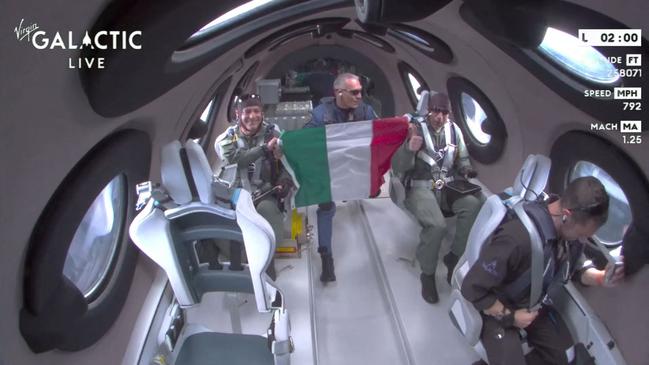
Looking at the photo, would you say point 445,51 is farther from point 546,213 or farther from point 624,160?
point 546,213

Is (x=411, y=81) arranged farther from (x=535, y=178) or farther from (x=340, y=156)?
(x=535, y=178)

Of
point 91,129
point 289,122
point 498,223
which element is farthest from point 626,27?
point 289,122

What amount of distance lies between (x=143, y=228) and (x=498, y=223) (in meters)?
1.90

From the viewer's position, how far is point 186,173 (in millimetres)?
2107

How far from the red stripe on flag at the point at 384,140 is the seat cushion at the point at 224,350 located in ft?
6.09

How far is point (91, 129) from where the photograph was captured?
5.76 ft

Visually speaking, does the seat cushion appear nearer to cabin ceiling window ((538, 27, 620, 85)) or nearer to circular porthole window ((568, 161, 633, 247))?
circular porthole window ((568, 161, 633, 247))

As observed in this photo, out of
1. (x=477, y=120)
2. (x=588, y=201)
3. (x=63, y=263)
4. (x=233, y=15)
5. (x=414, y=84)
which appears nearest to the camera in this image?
(x=63, y=263)

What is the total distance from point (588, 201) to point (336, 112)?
2.22 metres

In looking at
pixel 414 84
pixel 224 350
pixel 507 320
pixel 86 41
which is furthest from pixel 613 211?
pixel 414 84

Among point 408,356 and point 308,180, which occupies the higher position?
point 308,180

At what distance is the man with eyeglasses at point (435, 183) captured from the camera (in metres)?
3.60

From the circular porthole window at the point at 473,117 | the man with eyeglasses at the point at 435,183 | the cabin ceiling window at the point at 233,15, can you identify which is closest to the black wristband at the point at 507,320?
the man with eyeglasses at the point at 435,183

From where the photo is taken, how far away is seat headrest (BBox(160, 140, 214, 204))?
206 centimetres
